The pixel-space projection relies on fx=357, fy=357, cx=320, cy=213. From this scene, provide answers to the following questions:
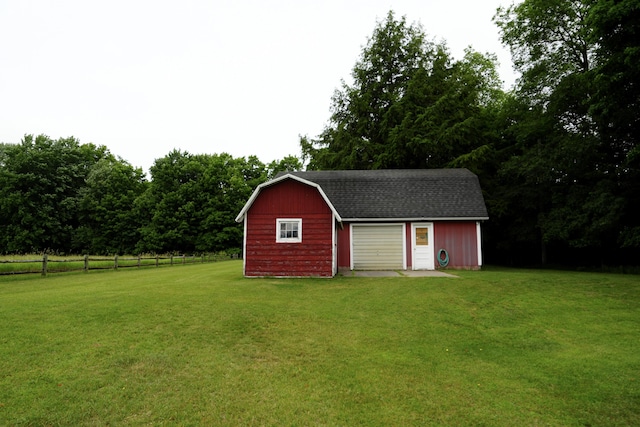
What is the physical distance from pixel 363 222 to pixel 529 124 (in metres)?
13.7

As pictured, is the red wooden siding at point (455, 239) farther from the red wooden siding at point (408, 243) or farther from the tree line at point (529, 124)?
the tree line at point (529, 124)

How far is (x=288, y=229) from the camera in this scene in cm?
1413

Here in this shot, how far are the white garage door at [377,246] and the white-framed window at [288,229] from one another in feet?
13.4

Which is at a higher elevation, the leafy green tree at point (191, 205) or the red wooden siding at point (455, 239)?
the leafy green tree at point (191, 205)

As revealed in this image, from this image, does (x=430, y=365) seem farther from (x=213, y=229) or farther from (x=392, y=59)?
(x=213, y=229)

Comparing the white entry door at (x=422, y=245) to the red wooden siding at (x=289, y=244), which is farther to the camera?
the white entry door at (x=422, y=245)

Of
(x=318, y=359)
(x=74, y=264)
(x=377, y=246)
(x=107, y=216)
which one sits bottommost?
(x=318, y=359)

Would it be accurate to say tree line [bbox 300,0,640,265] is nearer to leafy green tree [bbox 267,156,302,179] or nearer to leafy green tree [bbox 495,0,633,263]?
leafy green tree [bbox 495,0,633,263]

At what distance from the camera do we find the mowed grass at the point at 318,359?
3.88 meters

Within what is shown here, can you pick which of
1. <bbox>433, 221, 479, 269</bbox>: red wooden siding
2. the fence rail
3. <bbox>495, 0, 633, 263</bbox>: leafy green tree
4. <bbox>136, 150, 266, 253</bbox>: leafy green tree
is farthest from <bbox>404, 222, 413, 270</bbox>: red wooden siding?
<bbox>136, 150, 266, 253</bbox>: leafy green tree

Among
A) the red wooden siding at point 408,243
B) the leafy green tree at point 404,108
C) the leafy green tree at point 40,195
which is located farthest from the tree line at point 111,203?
the red wooden siding at point 408,243

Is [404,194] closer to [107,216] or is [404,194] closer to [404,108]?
[404,108]

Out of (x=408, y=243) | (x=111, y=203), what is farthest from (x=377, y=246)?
(x=111, y=203)

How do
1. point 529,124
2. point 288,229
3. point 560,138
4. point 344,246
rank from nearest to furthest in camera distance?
point 288,229 → point 344,246 → point 560,138 → point 529,124
